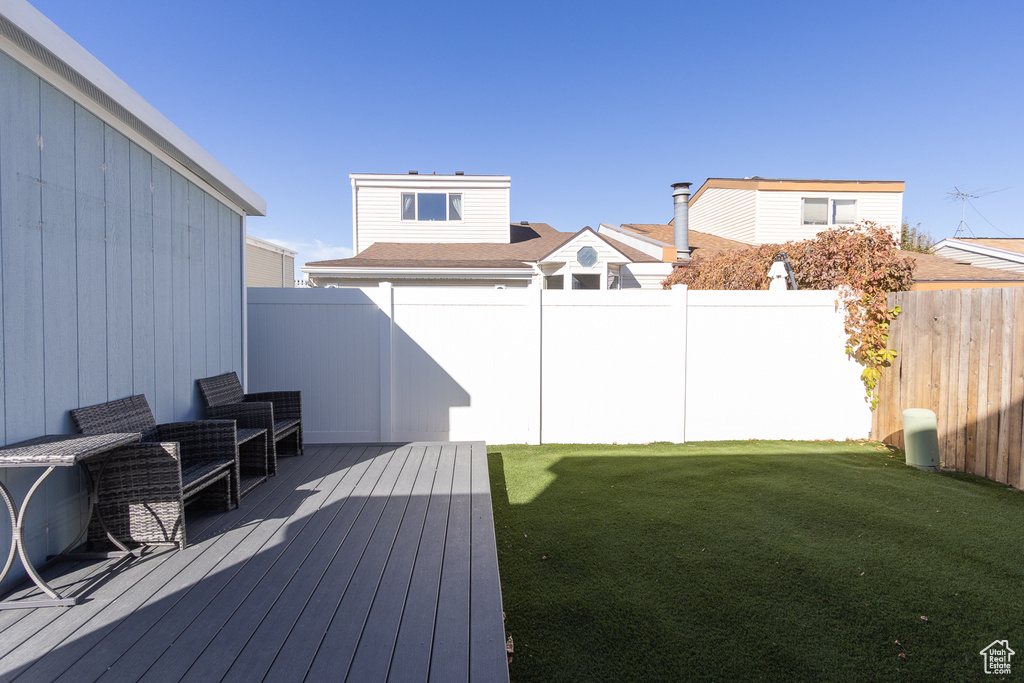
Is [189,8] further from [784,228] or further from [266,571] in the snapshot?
[784,228]

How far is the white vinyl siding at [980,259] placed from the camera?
14.5 meters

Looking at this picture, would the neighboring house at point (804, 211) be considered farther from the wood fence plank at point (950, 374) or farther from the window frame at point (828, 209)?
the wood fence plank at point (950, 374)

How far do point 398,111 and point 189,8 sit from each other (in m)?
6.48

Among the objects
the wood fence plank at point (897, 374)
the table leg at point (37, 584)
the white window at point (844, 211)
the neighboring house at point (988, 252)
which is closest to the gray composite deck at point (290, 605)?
the table leg at point (37, 584)

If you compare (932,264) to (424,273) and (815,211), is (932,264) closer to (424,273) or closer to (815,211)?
(815,211)

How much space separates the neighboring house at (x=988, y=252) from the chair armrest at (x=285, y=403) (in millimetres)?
19694

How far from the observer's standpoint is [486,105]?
14875mm

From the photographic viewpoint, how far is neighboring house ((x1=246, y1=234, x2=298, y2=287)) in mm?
17516

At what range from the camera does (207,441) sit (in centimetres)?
336

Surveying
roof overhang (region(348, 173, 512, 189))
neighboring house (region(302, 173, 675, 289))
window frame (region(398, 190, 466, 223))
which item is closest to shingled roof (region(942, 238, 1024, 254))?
neighboring house (region(302, 173, 675, 289))

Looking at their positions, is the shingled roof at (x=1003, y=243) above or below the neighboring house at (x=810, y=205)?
below

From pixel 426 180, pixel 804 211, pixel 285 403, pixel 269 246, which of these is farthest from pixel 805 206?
pixel 269 246

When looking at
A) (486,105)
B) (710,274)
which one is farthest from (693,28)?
(710,274)

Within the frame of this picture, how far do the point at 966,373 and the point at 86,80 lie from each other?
23.4 ft
